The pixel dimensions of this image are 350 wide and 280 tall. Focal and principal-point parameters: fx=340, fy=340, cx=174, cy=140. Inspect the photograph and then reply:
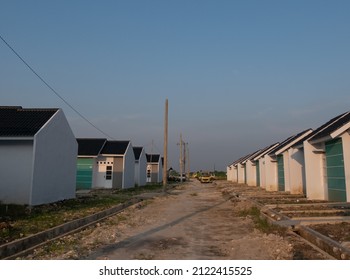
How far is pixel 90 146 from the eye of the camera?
Result: 1363 inches

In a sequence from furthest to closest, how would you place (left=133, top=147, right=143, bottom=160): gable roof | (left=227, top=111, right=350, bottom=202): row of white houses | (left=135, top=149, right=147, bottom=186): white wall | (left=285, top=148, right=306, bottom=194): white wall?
(left=133, top=147, right=143, bottom=160): gable roof → (left=135, top=149, right=147, bottom=186): white wall → (left=285, top=148, right=306, bottom=194): white wall → (left=227, top=111, right=350, bottom=202): row of white houses

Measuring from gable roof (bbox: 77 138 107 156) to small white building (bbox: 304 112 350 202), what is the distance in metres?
21.1

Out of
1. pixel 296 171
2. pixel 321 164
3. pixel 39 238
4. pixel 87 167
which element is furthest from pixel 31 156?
pixel 87 167

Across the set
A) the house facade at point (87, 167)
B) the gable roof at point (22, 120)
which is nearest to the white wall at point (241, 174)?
the house facade at point (87, 167)

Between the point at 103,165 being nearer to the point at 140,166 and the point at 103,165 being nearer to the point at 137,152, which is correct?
the point at 140,166

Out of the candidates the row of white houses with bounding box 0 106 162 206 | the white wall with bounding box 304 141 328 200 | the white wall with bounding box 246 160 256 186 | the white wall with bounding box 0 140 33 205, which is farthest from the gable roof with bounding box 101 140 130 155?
the white wall with bounding box 304 141 328 200

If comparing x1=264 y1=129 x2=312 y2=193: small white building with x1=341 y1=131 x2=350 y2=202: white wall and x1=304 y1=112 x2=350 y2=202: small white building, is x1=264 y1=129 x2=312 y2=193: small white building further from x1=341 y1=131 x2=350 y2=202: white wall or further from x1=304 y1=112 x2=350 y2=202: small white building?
x1=341 y1=131 x2=350 y2=202: white wall

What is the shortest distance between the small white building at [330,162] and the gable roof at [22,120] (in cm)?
1348

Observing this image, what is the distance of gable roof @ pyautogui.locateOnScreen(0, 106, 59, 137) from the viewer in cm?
1561

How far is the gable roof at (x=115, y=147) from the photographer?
33.8 m

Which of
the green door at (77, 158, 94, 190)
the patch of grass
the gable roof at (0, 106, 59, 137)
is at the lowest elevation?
the patch of grass

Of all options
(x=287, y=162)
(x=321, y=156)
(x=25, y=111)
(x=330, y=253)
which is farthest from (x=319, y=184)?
(x=25, y=111)

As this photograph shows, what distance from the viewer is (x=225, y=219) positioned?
13.4 meters

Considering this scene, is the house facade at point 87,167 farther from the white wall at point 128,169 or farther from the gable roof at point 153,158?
the gable roof at point 153,158
